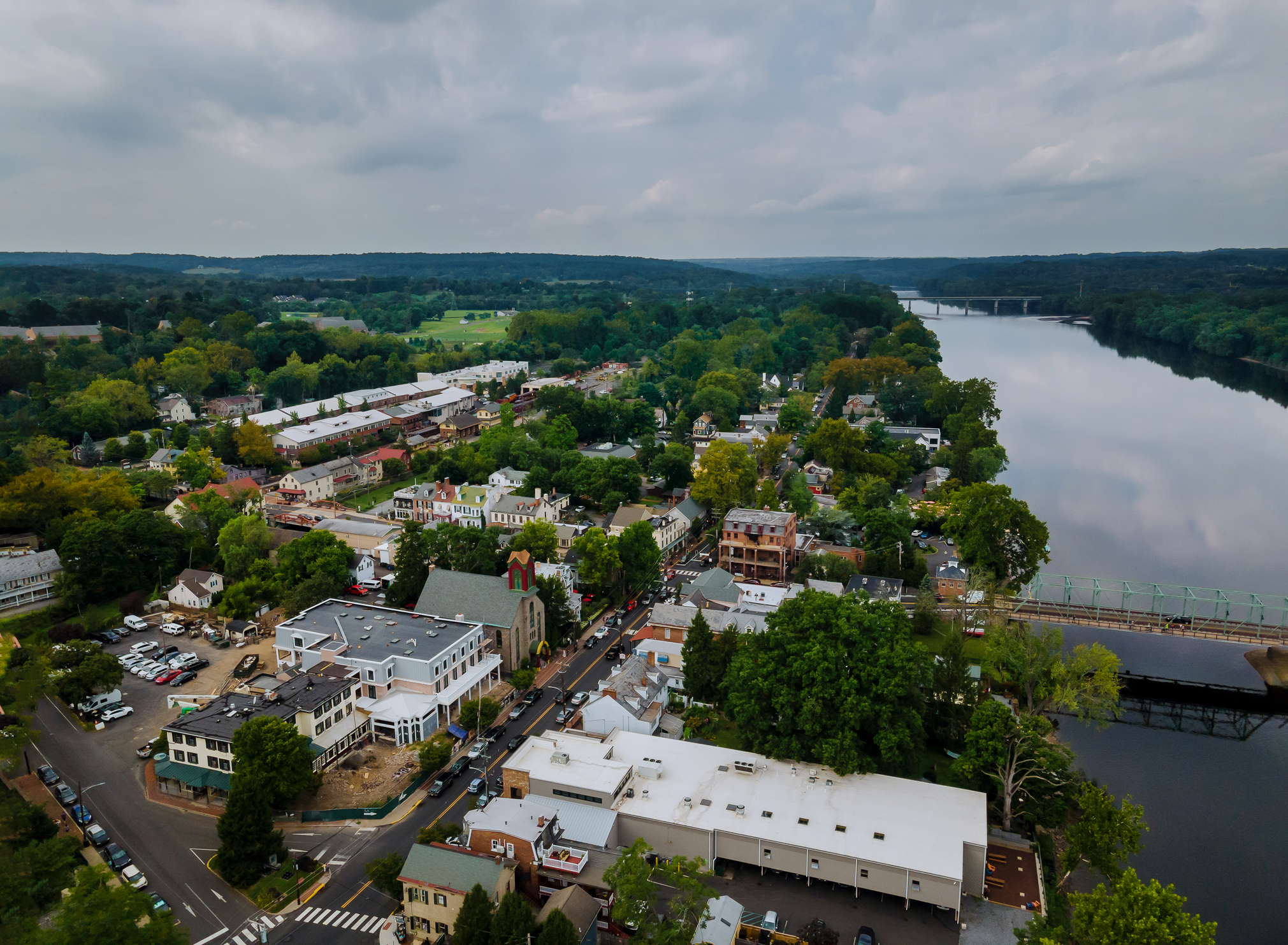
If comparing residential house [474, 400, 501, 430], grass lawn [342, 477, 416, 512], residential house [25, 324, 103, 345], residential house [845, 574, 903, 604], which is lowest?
grass lawn [342, 477, 416, 512]

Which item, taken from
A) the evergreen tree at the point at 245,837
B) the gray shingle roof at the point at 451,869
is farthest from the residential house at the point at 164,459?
the gray shingle roof at the point at 451,869

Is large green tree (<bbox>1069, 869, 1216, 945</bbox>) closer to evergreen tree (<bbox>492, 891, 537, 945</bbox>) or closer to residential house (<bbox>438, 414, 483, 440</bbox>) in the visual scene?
evergreen tree (<bbox>492, 891, 537, 945</bbox>)

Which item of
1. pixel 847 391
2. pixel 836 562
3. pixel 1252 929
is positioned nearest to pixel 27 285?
pixel 847 391

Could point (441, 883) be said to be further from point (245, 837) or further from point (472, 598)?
point (472, 598)

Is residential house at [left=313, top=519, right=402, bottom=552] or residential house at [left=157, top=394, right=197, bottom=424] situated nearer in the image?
residential house at [left=313, top=519, right=402, bottom=552]

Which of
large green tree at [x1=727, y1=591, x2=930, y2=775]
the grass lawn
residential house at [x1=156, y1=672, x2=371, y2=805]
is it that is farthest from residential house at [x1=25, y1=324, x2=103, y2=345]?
large green tree at [x1=727, y1=591, x2=930, y2=775]

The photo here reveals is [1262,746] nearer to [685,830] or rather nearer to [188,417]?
[685,830]

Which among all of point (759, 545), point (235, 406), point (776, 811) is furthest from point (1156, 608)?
point (235, 406)
